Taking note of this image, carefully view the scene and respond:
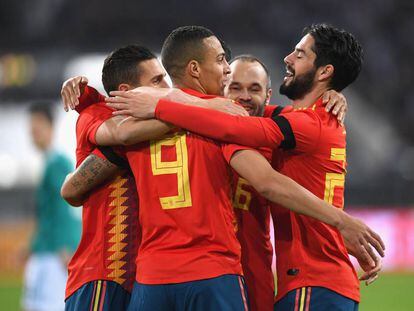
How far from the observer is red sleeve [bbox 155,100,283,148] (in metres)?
4.04

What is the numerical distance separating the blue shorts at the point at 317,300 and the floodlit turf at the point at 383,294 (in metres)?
6.41

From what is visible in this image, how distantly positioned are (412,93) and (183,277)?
51.1 feet

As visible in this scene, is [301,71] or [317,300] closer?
[317,300]

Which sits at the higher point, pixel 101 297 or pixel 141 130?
pixel 141 130

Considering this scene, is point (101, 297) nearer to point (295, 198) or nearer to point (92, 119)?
point (92, 119)

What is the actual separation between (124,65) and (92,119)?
35 centimetres

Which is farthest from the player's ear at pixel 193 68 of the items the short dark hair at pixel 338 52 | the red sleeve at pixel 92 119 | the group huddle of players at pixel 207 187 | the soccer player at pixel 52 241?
the soccer player at pixel 52 241

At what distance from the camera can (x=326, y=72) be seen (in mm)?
4688

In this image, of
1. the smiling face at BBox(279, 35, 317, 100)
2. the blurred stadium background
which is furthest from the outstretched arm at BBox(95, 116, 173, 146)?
the blurred stadium background

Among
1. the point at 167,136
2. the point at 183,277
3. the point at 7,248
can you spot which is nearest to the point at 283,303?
the point at 183,277

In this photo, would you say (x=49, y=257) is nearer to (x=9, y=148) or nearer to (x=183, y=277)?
(x=183, y=277)

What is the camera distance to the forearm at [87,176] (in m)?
4.43

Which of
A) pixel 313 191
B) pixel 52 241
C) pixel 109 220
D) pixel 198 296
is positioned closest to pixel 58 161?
pixel 52 241

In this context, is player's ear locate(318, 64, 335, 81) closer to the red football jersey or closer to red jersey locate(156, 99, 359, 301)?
red jersey locate(156, 99, 359, 301)
